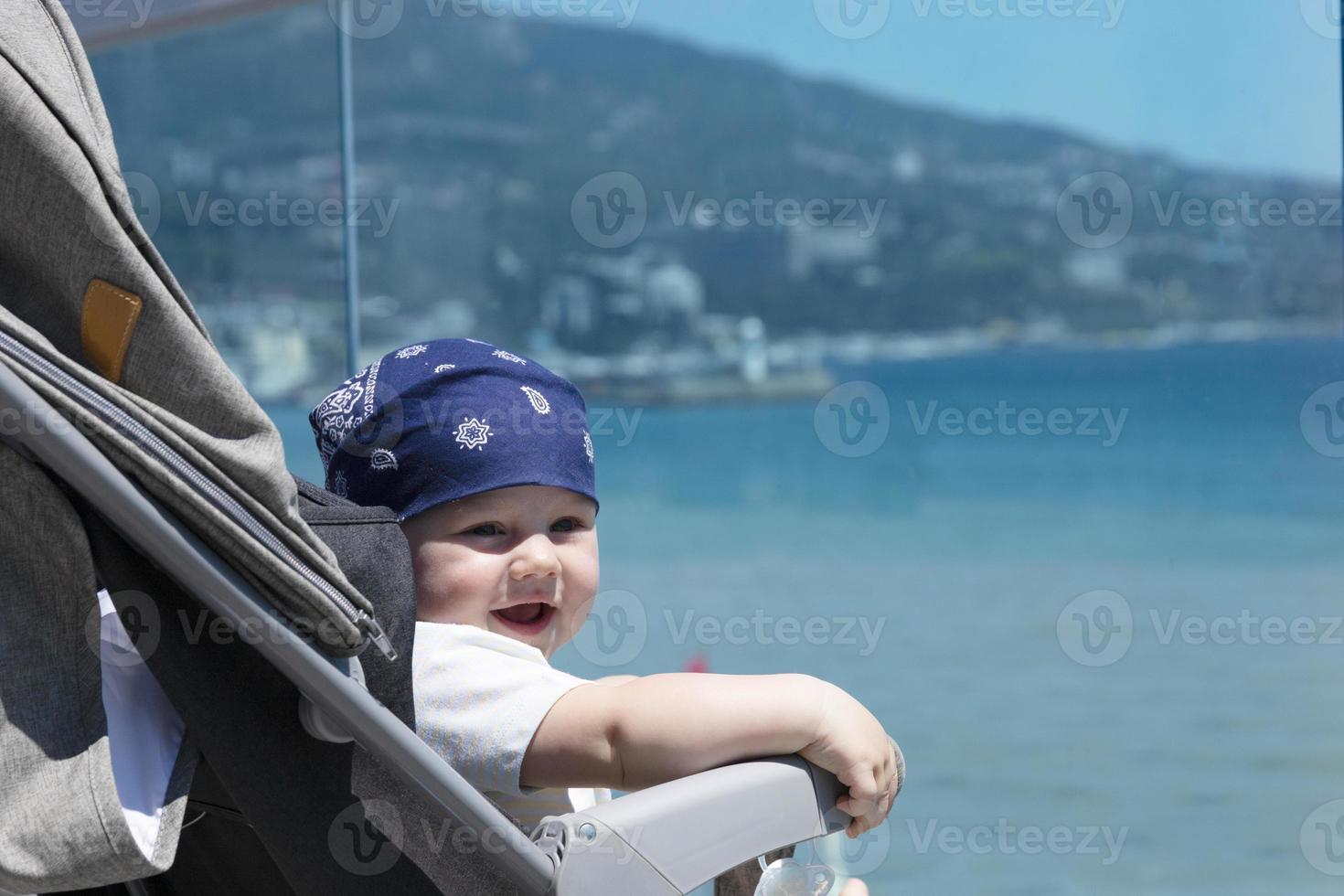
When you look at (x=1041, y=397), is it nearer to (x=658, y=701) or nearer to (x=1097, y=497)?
(x=1097, y=497)

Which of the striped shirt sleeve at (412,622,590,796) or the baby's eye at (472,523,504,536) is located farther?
the baby's eye at (472,523,504,536)

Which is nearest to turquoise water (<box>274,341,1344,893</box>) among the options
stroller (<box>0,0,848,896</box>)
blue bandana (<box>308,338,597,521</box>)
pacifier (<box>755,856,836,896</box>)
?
blue bandana (<box>308,338,597,521</box>)

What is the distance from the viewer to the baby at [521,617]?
3.88ft

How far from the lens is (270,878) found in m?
1.22

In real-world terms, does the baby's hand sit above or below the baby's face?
below

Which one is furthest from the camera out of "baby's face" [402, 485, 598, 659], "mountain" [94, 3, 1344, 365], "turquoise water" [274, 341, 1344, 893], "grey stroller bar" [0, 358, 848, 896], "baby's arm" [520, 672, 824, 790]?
"mountain" [94, 3, 1344, 365]

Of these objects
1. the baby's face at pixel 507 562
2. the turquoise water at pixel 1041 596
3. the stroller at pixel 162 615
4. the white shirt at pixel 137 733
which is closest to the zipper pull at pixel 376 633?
the stroller at pixel 162 615

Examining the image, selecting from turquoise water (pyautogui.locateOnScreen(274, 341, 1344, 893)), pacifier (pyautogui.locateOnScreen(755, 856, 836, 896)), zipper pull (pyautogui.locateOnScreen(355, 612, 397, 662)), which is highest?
turquoise water (pyautogui.locateOnScreen(274, 341, 1344, 893))

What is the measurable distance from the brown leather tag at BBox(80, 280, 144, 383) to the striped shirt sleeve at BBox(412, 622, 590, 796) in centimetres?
40

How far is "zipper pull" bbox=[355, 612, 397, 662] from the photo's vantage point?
998 mm

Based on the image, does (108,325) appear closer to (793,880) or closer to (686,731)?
(686,731)

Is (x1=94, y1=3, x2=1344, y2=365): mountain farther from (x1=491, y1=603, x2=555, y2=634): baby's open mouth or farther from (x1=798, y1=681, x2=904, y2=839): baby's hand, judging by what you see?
(x1=798, y1=681, x2=904, y2=839): baby's hand

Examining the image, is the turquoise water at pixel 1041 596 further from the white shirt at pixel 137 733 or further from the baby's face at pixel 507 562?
the white shirt at pixel 137 733

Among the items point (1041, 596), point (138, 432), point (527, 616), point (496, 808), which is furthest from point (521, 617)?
point (1041, 596)
